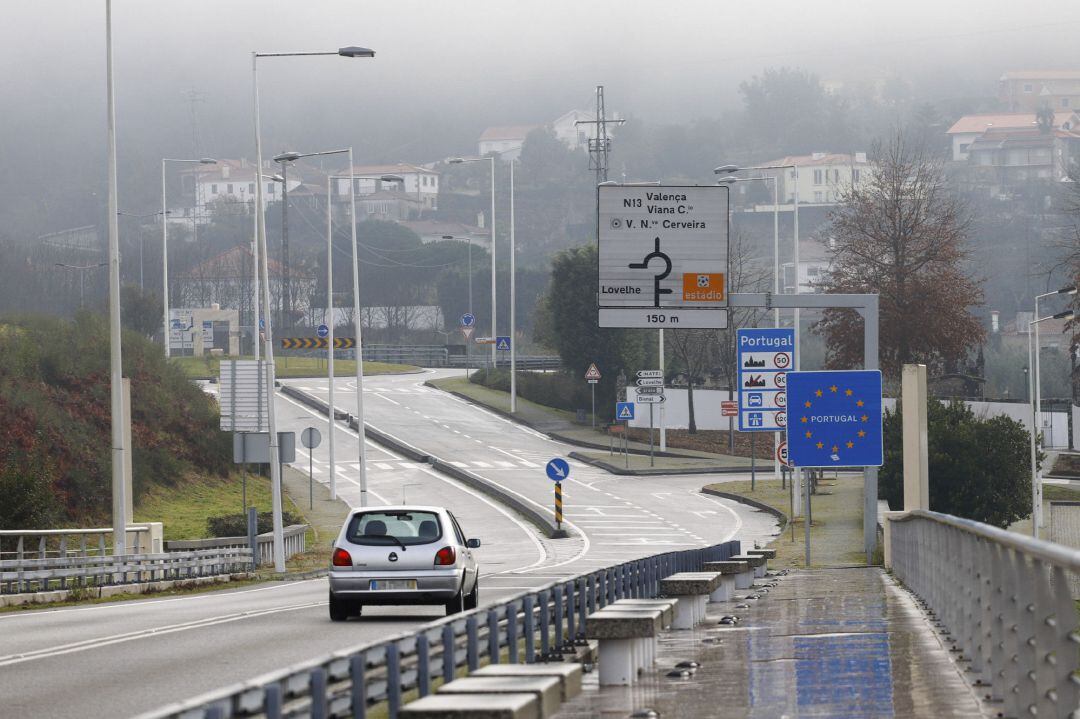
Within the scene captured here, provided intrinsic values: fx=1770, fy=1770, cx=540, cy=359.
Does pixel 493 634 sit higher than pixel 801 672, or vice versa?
pixel 493 634

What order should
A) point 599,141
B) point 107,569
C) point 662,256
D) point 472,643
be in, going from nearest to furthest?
1. point 472,643
2. point 107,569
3. point 662,256
4. point 599,141

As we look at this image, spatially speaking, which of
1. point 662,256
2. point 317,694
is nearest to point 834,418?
point 662,256

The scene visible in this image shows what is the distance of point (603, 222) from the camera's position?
2945cm

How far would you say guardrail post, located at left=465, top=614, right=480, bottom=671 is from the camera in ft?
36.2

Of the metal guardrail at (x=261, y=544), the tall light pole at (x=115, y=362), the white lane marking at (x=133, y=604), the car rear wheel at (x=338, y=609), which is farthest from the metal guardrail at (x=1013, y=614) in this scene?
the metal guardrail at (x=261, y=544)

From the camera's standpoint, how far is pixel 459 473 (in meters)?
61.6

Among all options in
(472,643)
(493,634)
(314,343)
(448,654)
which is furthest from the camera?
(314,343)

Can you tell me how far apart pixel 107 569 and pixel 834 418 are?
13244 mm

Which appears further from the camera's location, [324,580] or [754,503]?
[754,503]

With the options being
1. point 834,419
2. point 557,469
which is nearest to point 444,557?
point 834,419

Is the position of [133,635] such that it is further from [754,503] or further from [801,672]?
[754,503]

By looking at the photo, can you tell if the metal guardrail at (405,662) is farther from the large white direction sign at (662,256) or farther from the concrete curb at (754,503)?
the concrete curb at (754,503)

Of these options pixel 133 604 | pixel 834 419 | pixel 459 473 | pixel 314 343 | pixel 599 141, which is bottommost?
pixel 459 473

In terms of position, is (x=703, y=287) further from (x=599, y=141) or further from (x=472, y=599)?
(x=599, y=141)
